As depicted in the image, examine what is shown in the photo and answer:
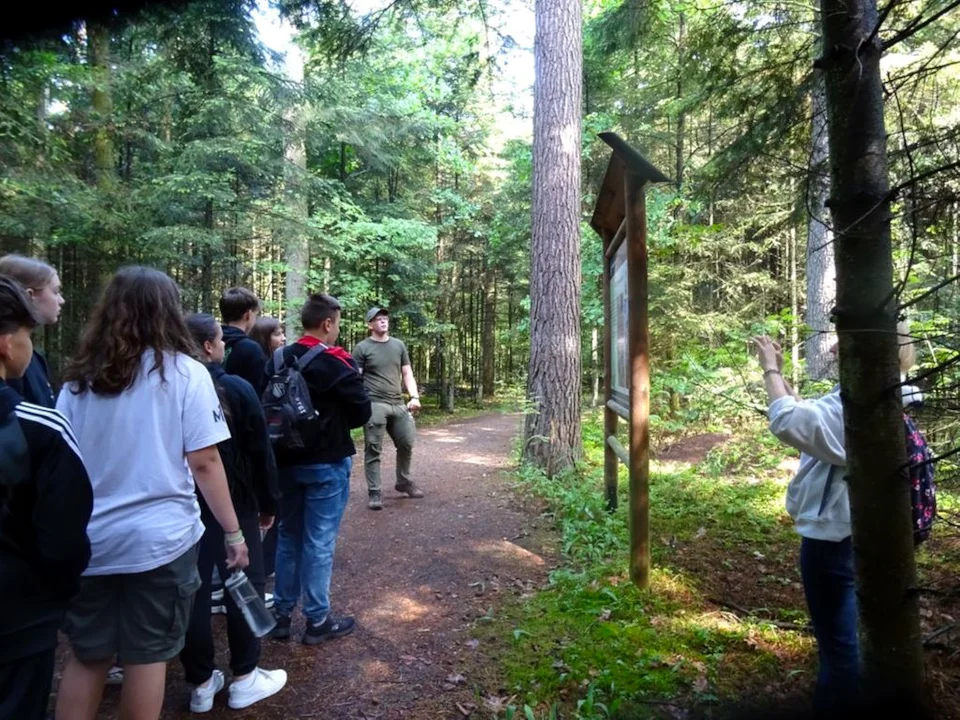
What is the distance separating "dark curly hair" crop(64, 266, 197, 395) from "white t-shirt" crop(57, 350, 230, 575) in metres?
0.03

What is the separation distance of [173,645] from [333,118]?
40.5 ft

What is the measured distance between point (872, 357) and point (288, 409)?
2.71 meters

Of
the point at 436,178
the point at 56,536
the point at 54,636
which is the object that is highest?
the point at 436,178

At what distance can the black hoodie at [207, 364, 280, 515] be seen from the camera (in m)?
2.90

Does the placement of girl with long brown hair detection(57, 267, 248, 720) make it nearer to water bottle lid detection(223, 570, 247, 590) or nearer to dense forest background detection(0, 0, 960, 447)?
water bottle lid detection(223, 570, 247, 590)

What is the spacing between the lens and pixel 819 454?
230 centimetres

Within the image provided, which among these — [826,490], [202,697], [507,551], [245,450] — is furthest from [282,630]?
[826,490]

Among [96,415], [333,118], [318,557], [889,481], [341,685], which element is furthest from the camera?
[333,118]

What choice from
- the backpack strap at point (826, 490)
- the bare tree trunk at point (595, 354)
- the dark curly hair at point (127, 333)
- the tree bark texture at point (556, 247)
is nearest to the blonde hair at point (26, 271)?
the dark curly hair at point (127, 333)

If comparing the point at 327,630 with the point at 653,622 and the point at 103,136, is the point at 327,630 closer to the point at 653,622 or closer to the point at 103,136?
the point at 653,622

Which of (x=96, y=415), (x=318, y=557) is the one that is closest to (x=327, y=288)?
(x=318, y=557)

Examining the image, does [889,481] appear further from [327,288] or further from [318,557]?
[327,288]

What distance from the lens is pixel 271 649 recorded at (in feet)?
11.3

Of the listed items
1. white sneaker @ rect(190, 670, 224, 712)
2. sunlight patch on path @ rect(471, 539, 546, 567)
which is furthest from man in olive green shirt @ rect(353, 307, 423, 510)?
white sneaker @ rect(190, 670, 224, 712)
